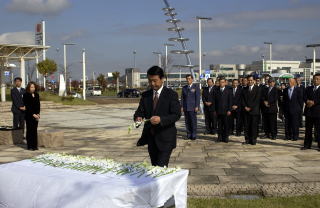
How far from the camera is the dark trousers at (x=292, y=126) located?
37.9 ft

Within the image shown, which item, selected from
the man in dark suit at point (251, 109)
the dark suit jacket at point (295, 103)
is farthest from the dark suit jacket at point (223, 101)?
the dark suit jacket at point (295, 103)

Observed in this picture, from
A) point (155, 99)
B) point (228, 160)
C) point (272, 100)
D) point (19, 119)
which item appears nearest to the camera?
point (155, 99)

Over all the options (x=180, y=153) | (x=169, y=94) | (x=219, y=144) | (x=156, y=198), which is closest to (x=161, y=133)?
(x=169, y=94)

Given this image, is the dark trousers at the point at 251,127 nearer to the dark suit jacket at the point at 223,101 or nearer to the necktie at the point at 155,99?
the dark suit jacket at the point at 223,101

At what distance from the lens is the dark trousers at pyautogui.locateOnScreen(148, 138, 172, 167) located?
16.0ft

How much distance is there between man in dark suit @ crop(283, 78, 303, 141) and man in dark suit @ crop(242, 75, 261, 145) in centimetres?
141

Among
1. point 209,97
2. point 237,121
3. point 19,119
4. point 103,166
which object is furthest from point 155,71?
point 237,121

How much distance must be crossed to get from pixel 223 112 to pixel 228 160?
3099mm

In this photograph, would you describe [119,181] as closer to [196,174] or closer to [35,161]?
[35,161]

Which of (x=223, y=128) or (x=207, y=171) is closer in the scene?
(x=207, y=171)

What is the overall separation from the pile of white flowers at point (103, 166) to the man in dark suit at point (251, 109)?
23.1 ft

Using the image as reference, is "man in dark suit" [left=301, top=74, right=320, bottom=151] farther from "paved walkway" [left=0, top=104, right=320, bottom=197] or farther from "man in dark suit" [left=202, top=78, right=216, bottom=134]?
"man in dark suit" [left=202, top=78, right=216, bottom=134]

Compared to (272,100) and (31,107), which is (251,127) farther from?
(31,107)

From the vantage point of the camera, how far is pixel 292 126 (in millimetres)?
11633
